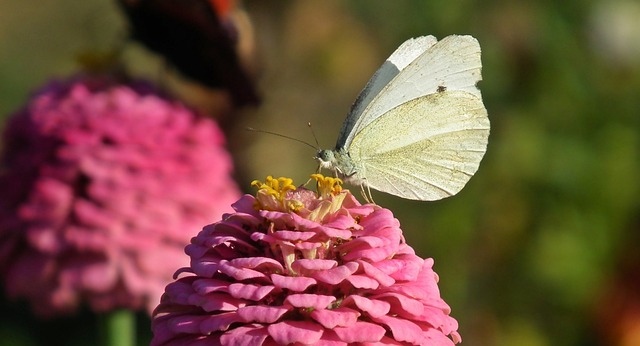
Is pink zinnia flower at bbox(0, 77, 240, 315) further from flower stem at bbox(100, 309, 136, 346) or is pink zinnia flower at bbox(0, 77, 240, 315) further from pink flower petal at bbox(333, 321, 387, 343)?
pink flower petal at bbox(333, 321, 387, 343)

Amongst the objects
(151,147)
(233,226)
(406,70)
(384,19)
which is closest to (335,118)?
(384,19)

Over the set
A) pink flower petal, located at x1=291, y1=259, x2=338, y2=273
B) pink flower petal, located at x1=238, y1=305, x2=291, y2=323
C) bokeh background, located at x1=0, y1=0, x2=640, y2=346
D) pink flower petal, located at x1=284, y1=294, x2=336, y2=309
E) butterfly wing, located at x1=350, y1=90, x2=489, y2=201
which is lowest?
pink flower petal, located at x1=238, y1=305, x2=291, y2=323

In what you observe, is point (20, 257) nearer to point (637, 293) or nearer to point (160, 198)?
point (160, 198)

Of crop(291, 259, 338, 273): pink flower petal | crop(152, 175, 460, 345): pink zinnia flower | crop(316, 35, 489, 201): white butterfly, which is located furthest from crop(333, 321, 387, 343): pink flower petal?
crop(316, 35, 489, 201): white butterfly

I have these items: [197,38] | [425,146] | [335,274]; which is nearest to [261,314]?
[335,274]

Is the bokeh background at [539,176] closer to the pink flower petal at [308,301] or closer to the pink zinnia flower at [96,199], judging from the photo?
the pink zinnia flower at [96,199]

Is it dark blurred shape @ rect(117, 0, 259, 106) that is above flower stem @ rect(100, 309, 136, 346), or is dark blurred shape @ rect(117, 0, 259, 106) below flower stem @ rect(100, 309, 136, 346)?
above

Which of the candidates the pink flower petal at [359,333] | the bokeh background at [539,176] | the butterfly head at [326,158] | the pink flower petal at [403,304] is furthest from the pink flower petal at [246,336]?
the bokeh background at [539,176]

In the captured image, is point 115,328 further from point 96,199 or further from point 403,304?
point 403,304
